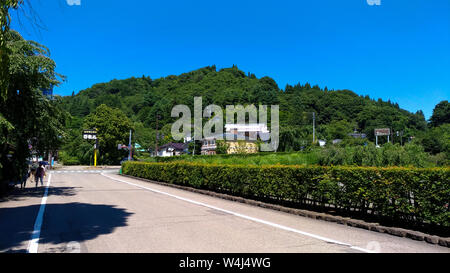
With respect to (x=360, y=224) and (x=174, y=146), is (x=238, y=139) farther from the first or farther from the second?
(x=360, y=224)

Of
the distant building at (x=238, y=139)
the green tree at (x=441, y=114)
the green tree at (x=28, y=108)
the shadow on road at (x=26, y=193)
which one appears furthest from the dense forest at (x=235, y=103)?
the green tree at (x=28, y=108)

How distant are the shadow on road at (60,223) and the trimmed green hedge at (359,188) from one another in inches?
199

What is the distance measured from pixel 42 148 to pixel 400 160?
23.1 meters

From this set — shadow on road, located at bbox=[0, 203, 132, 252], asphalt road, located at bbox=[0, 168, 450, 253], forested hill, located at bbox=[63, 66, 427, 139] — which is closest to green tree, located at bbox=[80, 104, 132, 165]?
forested hill, located at bbox=[63, 66, 427, 139]

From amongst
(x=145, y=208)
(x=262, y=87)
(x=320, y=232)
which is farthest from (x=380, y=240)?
(x=262, y=87)

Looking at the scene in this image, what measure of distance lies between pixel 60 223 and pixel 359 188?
7.81 metres

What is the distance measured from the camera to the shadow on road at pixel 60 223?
6.17 m

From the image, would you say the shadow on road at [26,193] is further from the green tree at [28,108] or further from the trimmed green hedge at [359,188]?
the trimmed green hedge at [359,188]

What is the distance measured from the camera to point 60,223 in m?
7.92

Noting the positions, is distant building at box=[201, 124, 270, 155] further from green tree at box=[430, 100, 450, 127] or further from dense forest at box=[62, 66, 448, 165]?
green tree at box=[430, 100, 450, 127]

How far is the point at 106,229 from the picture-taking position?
23.3 ft

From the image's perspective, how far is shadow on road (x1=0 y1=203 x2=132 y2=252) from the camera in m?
6.17
